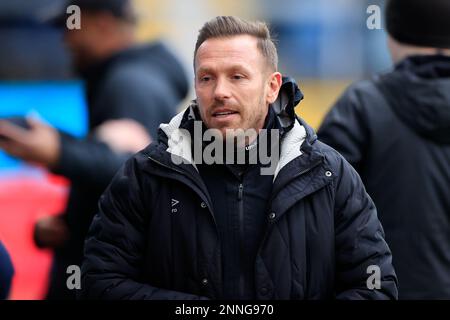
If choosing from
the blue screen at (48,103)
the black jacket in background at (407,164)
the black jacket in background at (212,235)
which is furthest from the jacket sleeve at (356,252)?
the blue screen at (48,103)

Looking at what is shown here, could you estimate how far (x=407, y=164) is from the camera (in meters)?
3.06

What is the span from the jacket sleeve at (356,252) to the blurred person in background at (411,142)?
2.89ft

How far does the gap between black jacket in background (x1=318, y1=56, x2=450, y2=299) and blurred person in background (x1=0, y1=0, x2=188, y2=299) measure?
73 cm

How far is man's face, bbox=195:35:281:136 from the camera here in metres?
2.08

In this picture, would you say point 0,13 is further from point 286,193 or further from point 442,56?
point 286,193

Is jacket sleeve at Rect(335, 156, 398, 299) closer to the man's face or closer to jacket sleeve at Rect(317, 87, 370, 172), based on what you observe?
the man's face

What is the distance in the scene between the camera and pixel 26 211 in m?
7.32

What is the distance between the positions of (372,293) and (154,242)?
1.62ft

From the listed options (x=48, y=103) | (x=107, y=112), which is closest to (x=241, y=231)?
(x=107, y=112)

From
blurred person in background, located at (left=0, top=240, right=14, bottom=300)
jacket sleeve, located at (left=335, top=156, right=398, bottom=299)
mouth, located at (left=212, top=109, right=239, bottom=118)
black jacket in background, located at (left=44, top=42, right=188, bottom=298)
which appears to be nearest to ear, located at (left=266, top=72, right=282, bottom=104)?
mouth, located at (left=212, top=109, right=239, bottom=118)

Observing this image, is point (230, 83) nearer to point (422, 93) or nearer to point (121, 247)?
point (121, 247)

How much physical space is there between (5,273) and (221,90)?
2.82ft

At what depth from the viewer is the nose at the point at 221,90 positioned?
2068 millimetres

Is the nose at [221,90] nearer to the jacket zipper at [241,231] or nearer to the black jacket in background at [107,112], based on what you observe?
the jacket zipper at [241,231]
